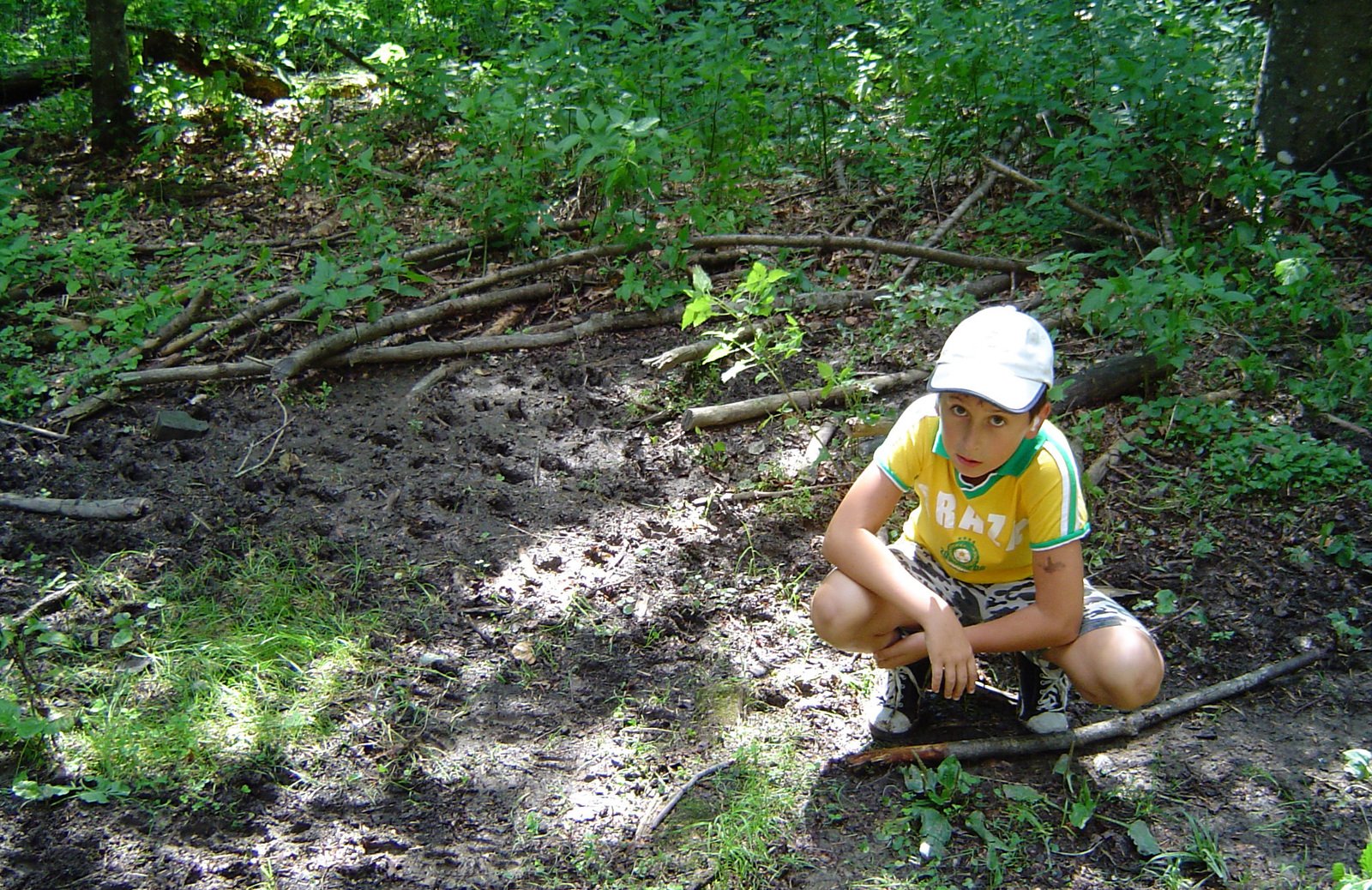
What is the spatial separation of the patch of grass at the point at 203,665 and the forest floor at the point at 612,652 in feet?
0.25

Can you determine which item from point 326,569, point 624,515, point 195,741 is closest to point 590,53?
point 624,515

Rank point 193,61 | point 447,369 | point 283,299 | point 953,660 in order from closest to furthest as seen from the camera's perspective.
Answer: point 953,660
point 447,369
point 283,299
point 193,61

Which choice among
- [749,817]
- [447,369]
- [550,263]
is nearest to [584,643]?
[749,817]

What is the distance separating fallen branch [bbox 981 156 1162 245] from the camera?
4.96 m

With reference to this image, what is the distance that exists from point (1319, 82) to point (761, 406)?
334 centimetres

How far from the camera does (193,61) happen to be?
7891 millimetres

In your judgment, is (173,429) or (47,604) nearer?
(47,604)

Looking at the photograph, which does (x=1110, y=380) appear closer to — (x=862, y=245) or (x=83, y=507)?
(x=862, y=245)

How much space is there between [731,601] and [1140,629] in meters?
1.32

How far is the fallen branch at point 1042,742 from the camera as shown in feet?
8.99

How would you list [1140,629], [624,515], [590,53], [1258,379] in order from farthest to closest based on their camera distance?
1. [590,53]
2. [1258,379]
3. [624,515]
4. [1140,629]

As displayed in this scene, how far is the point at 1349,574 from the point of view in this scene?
334 cm

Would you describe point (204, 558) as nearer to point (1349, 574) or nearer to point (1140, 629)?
point (1140, 629)

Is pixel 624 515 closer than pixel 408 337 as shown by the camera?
Yes
